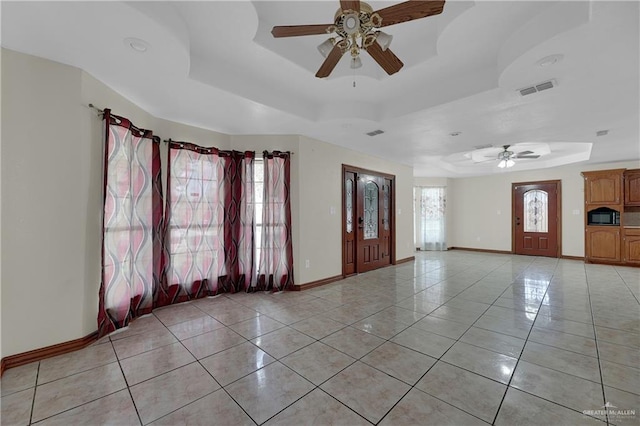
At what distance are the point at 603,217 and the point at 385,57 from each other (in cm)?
764

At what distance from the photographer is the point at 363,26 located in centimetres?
178

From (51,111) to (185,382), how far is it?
2566 mm

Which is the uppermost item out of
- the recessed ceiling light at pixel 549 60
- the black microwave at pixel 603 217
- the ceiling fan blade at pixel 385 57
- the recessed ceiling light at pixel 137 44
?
the recessed ceiling light at pixel 549 60

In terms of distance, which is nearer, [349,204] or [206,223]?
[206,223]

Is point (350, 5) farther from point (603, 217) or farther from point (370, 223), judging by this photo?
point (603, 217)

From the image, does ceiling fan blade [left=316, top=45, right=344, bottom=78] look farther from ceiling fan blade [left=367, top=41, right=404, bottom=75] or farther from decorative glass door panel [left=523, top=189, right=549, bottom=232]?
decorative glass door panel [left=523, top=189, right=549, bottom=232]

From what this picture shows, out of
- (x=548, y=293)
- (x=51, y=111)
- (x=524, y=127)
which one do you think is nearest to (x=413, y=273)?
(x=548, y=293)

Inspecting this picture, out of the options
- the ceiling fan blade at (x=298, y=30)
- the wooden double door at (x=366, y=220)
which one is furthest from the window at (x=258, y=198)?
the ceiling fan blade at (x=298, y=30)

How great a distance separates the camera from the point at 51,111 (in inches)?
91.4

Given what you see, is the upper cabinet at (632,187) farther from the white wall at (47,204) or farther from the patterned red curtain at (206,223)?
the white wall at (47,204)

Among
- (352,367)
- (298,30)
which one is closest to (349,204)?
(352,367)

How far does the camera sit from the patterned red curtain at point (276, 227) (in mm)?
4195

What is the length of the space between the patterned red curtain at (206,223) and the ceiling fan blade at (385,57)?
2597mm

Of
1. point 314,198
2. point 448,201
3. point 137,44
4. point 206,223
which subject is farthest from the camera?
point 448,201
